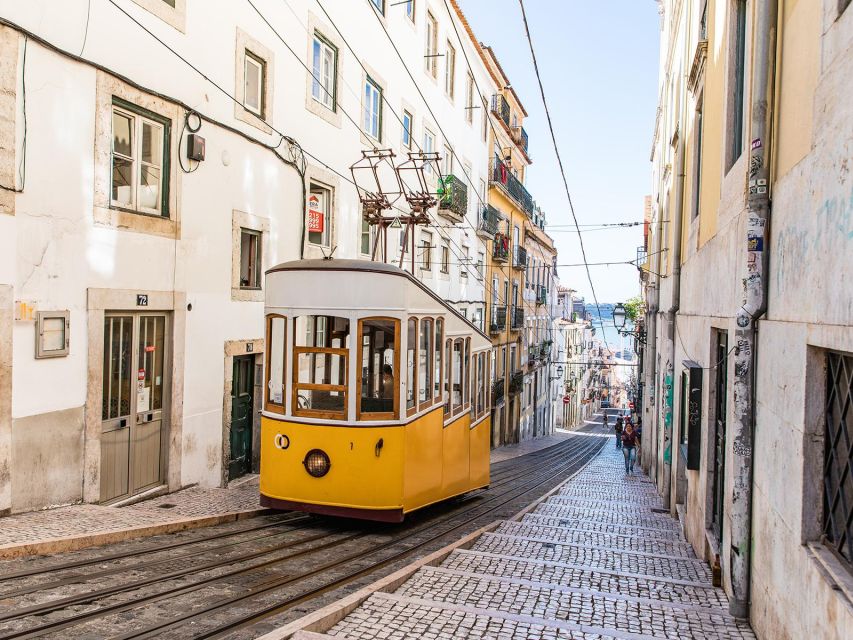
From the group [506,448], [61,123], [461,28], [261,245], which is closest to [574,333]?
[506,448]

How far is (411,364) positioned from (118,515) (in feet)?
11.1

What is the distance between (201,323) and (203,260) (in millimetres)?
911

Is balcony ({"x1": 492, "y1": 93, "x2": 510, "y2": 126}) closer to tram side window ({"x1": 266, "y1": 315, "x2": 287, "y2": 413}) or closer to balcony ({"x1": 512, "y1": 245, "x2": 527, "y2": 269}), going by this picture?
balcony ({"x1": 512, "y1": 245, "x2": 527, "y2": 269})

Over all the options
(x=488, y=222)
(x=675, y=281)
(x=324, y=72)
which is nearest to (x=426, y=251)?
(x=488, y=222)

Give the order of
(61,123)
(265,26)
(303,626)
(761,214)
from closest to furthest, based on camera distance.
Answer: (303,626) < (761,214) < (61,123) < (265,26)

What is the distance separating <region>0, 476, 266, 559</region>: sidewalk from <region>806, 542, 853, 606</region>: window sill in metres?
5.49

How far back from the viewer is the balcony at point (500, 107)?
3016 cm

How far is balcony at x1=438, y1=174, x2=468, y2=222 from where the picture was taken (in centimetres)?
2236

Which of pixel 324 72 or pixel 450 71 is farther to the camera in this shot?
pixel 450 71

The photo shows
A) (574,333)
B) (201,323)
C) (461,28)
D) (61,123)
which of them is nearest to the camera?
(61,123)

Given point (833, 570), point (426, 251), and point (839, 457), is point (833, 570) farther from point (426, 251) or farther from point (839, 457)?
point (426, 251)

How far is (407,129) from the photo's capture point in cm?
1983

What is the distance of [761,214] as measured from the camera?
512 cm

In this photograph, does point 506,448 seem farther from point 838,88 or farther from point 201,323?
point 838,88
